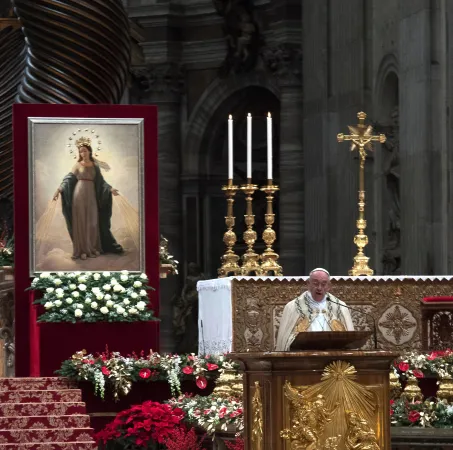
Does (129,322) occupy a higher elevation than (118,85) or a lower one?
lower

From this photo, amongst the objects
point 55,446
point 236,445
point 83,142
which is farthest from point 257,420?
point 83,142

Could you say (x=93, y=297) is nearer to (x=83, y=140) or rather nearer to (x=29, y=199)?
(x=29, y=199)

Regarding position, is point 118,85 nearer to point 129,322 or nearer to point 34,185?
point 34,185

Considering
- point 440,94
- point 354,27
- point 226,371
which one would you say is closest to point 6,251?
point 226,371

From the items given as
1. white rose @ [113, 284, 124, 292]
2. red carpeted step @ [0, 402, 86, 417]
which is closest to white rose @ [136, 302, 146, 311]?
white rose @ [113, 284, 124, 292]

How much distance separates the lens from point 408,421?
43.8 ft

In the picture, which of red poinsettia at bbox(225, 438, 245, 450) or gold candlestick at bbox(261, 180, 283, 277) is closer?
red poinsettia at bbox(225, 438, 245, 450)

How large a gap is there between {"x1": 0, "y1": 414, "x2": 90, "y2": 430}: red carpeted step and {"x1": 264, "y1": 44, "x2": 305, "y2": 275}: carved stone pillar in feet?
40.5

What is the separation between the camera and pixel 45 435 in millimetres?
14695

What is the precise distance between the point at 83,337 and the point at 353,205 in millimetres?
8296

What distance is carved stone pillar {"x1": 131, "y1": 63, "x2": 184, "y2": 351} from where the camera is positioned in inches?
1156

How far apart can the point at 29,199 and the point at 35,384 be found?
2554 mm

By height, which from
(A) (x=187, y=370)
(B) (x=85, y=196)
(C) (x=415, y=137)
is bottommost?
(A) (x=187, y=370)

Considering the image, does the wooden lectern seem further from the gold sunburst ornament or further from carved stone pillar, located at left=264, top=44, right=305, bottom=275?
carved stone pillar, located at left=264, top=44, right=305, bottom=275
